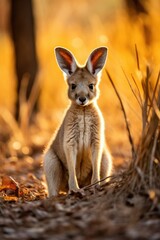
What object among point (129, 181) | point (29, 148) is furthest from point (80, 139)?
point (29, 148)

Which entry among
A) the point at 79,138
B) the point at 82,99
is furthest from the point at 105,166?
the point at 82,99

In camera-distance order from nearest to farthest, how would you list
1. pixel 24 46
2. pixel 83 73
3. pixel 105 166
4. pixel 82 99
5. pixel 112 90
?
pixel 82 99 → pixel 83 73 → pixel 105 166 → pixel 24 46 → pixel 112 90

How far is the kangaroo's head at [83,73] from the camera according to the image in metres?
7.24

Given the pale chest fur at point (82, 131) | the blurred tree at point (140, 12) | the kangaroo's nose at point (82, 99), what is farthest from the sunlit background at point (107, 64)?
the kangaroo's nose at point (82, 99)

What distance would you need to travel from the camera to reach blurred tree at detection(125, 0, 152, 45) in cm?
1282

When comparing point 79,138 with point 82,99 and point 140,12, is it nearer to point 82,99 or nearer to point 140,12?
point 82,99

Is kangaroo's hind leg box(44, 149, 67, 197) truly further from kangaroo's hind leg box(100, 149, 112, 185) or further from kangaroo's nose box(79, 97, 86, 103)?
kangaroo's nose box(79, 97, 86, 103)

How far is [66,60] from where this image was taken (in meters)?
7.58

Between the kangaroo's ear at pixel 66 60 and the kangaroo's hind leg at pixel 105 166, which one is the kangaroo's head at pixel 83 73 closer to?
the kangaroo's ear at pixel 66 60

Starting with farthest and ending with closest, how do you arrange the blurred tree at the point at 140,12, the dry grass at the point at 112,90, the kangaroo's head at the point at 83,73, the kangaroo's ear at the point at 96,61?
1. the blurred tree at the point at 140,12
2. the kangaroo's ear at the point at 96,61
3. the kangaroo's head at the point at 83,73
4. the dry grass at the point at 112,90

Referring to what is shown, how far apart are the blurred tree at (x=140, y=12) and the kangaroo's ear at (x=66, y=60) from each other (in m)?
5.01

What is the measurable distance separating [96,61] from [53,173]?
138cm

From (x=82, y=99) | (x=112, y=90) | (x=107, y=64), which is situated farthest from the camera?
(x=112, y=90)

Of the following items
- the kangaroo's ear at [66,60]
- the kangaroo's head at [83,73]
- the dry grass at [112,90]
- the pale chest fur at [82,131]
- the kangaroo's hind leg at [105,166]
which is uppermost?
the dry grass at [112,90]
